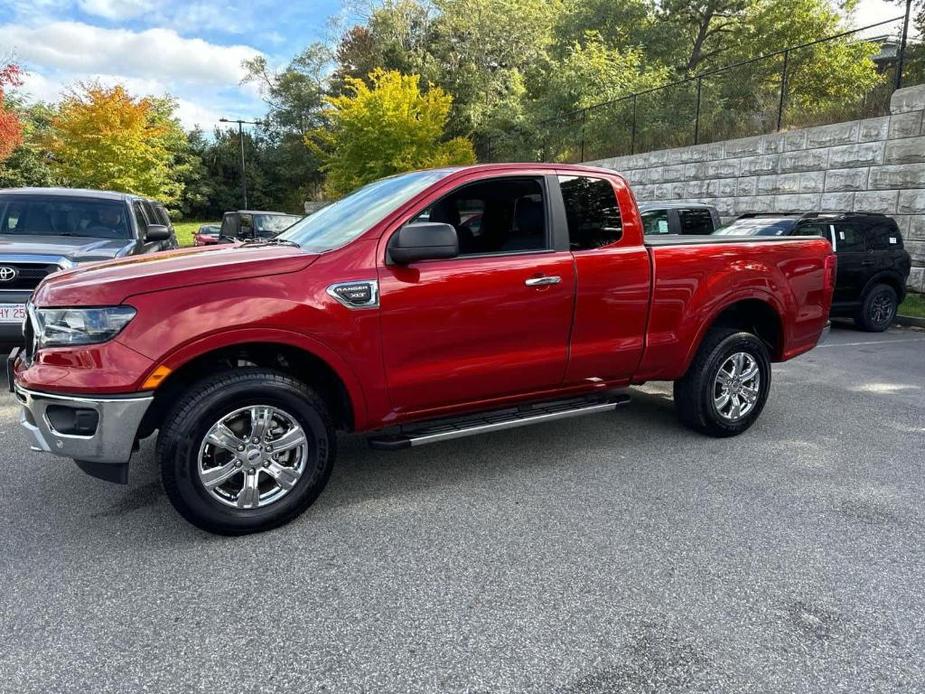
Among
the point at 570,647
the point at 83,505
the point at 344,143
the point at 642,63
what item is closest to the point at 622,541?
the point at 570,647

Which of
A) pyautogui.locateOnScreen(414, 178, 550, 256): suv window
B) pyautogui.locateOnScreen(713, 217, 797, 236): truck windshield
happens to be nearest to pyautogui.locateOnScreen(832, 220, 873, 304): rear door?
pyautogui.locateOnScreen(713, 217, 797, 236): truck windshield

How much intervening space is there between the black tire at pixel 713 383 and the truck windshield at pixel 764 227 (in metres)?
5.16

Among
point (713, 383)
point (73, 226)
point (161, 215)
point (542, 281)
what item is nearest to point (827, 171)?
point (713, 383)

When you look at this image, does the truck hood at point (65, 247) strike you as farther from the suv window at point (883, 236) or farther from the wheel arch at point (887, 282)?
the suv window at point (883, 236)

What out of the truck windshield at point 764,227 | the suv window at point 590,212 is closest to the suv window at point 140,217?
the suv window at point 590,212

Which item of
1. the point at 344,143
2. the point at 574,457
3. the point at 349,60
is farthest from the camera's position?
the point at 349,60

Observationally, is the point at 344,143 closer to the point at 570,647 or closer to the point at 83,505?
the point at 83,505

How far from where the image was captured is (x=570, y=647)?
2.43m

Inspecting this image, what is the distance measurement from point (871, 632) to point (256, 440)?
113 inches

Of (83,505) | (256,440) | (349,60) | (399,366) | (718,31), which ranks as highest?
(349,60)

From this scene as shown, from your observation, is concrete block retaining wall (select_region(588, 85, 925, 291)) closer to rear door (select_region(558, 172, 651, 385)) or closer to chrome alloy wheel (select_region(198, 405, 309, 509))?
rear door (select_region(558, 172, 651, 385))

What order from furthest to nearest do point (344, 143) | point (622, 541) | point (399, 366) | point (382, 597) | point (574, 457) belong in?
1. point (344, 143)
2. point (574, 457)
3. point (399, 366)
4. point (622, 541)
5. point (382, 597)

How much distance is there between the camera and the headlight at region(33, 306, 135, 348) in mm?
2982

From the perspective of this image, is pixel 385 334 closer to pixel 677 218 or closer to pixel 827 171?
pixel 677 218
